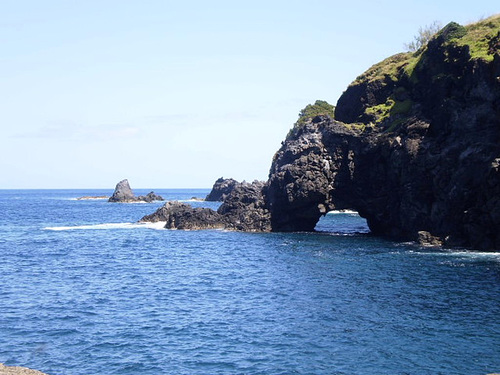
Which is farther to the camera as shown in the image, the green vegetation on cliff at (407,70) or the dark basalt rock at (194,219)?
the dark basalt rock at (194,219)

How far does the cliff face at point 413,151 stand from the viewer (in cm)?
6469

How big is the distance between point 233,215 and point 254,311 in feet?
225

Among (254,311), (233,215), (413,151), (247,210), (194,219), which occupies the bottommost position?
(254,311)

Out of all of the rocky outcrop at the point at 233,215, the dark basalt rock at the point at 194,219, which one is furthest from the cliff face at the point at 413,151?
the dark basalt rock at the point at 194,219

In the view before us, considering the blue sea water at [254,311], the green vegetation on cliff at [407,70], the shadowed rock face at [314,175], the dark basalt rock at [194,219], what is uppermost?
the green vegetation on cliff at [407,70]

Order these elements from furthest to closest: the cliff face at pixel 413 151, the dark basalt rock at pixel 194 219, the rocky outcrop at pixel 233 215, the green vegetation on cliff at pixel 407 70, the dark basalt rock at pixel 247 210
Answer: the dark basalt rock at pixel 194 219 → the rocky outcrop at pixel 233 215 → the dark basalt rock at pixel 247 210 → the green vegetation on cliff at pixel 407 70 → the cliff face at pixel 413 151

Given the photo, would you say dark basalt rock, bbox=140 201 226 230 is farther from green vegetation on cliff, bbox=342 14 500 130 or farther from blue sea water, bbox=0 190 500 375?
blue sea water, bbox=0 190 500 375

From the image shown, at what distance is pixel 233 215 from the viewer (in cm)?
10694

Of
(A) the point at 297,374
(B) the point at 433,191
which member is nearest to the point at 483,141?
(B) the point at 433,191

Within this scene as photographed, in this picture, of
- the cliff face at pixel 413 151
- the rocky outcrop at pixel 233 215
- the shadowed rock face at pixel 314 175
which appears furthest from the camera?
the rocky outcrop at pixel 233 215

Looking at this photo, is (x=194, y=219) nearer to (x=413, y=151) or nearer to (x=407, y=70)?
(x=413, y=151)

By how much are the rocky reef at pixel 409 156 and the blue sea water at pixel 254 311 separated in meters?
7.77

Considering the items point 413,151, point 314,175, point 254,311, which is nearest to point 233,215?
point 314,175

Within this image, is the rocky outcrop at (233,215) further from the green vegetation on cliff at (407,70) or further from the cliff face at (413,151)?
the green vegetation on cliff at (407,70)
